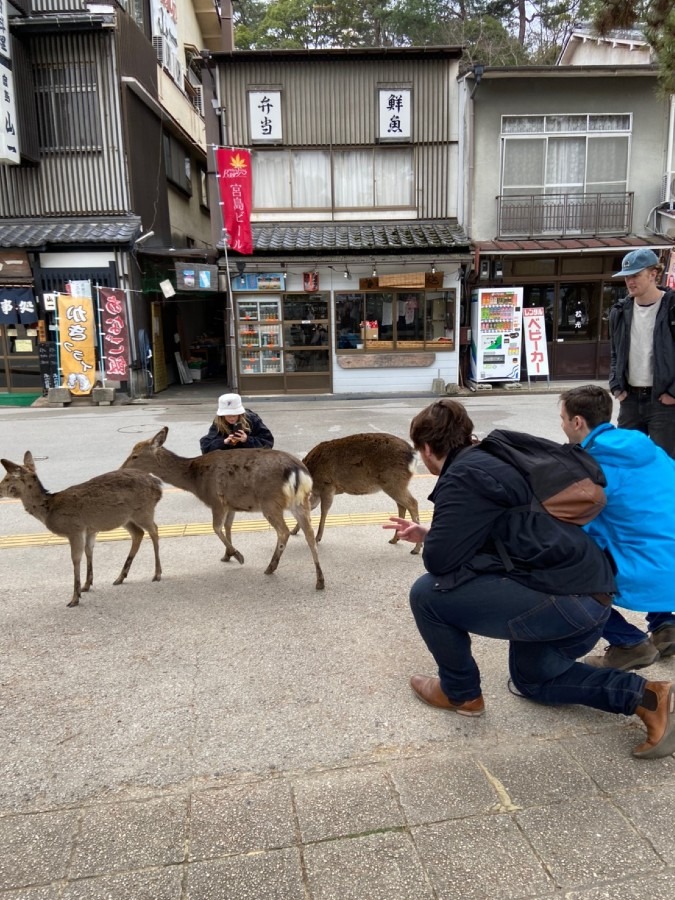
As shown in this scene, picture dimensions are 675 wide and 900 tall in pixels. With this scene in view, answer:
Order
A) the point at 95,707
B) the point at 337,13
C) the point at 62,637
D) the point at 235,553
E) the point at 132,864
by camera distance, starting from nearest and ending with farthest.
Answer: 1. the point at 132,864
2. the point at 95,707
3. the point at 62,637
4. the point at 235,553
5. the point at 337,13

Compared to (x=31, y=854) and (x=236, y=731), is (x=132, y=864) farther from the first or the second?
(x=236, y=731)

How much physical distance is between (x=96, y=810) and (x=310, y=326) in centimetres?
1513

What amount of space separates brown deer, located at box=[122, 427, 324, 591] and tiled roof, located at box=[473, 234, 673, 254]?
12989 mm

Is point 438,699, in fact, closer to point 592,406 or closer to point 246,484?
point 592,406

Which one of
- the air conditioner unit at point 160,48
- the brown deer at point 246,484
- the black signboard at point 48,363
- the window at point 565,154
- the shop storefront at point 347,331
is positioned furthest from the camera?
the air conditioner unit at point 160,48

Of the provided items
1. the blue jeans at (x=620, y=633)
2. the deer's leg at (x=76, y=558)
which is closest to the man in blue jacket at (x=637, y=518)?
the blue jeans at (x=620, y=633)

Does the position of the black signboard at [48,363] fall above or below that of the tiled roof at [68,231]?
below

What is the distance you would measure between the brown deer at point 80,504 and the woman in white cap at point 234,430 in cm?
120

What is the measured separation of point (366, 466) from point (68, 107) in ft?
49.4

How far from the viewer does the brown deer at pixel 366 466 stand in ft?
18.8

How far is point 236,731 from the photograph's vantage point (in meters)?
3.20

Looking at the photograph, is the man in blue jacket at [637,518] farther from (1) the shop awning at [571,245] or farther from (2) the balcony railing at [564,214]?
(2) the balcony railing at [564,214]

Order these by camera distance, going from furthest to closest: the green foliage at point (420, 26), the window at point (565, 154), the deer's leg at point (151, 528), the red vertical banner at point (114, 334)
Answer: the green foliage at point (420, 26) < the window at point (565, 154) < the red vertical banner at point (114, 334) < the deer's leg at point (151, 528)

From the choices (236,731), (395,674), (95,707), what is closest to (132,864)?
(236,731)
